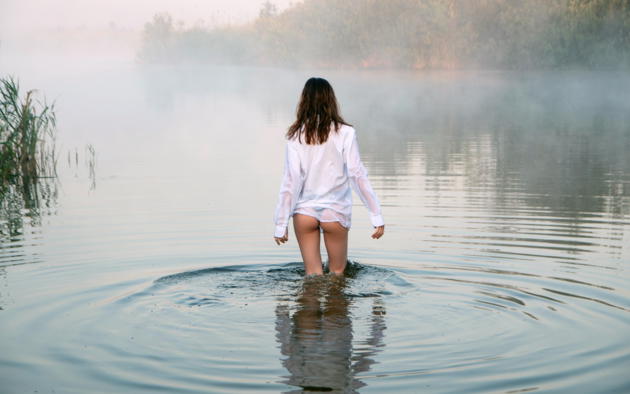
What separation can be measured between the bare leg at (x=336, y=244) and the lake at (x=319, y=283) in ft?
0.49

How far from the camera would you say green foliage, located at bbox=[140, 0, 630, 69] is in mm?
61656

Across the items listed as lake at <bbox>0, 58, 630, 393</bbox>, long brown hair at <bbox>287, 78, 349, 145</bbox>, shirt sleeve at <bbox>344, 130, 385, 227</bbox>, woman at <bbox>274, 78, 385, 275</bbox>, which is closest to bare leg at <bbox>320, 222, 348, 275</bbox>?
woman at <bbox>274, 78, 385, 275</bbox>

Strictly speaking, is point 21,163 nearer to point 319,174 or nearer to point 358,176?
point 319,174

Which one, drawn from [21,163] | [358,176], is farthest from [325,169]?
[21,163]

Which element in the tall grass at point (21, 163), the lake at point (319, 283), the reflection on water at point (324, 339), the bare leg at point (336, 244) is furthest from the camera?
the tall grass at point (21, 163)

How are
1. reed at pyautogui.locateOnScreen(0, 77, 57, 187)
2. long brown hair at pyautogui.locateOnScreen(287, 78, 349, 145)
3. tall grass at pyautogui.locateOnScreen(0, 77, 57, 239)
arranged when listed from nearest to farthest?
1. long brown hair at pyautogui.locateOnScreen(287, 78, 349, 145)
2. tall grass at pyautogui.locateOnScreen(0, 77, 57, 239)
3. reed at pyautogui.locateOnScreen(0, 77, 57, 187)

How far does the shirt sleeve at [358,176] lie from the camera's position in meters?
6.98

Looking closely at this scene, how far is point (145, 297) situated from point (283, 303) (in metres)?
1.17

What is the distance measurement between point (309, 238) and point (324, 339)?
55.2 inches

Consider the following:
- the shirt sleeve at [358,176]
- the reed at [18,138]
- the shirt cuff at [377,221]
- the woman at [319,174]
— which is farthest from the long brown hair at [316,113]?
the reed at [18,138]

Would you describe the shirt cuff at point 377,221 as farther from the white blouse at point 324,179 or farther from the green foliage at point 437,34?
the green foliage at point 437,34

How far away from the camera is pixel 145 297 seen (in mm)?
7180

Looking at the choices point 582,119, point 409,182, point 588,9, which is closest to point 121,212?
point 409,182

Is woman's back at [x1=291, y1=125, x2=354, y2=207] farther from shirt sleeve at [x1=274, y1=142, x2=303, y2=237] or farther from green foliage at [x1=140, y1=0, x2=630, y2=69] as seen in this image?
green foliage at [x1=140, y1=0, x2=630, y2=69]
